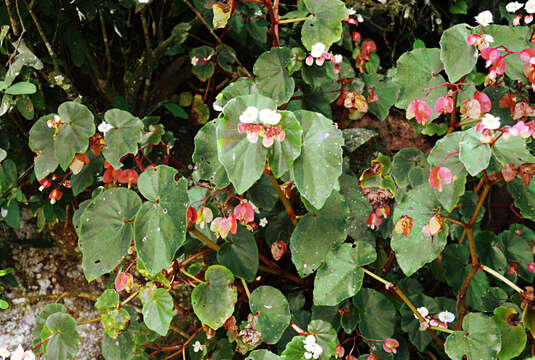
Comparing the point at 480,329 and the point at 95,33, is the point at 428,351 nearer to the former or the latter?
the point at 480,329

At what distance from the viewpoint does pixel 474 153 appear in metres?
0.79

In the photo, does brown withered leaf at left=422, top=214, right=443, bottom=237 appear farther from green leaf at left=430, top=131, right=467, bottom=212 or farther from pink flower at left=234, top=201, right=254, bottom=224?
pink flower at left=234, top=201, right=254, bottom=224

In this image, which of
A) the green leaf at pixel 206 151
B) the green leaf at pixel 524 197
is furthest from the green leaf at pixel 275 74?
the green leaf at pixel 524 197

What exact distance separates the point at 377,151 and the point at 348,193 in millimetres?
538

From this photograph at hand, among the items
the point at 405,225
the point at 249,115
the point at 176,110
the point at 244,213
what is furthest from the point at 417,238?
the point at 176,110

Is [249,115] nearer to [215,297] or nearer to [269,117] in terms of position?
[269,117]

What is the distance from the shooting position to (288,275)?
121 centimetres

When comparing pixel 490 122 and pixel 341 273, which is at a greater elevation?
pixel 490 122

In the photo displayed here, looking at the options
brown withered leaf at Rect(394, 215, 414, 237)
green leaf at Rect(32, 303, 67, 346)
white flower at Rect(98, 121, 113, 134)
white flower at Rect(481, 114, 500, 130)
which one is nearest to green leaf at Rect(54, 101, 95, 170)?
white flower at Rect(98, 121, 113, 134)

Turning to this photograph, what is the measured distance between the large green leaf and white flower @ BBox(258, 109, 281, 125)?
15.8 inches

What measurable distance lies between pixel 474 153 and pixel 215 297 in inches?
24.4

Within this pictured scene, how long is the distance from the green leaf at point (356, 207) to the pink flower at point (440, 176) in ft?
0.88

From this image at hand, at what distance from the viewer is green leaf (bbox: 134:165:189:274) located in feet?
2.72

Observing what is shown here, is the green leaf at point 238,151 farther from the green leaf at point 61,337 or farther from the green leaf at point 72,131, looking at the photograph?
the green leaf at point 61,337
